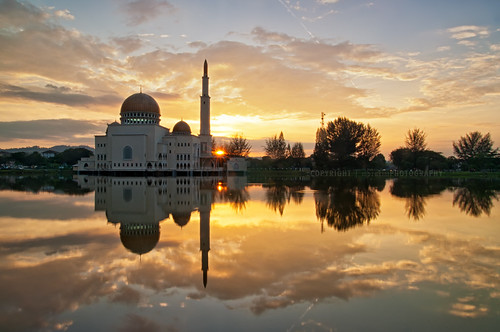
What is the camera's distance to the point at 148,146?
59875mm

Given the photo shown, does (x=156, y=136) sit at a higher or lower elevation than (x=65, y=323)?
higher

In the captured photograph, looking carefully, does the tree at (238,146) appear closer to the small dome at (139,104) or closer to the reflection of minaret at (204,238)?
the small dome at (139,104)

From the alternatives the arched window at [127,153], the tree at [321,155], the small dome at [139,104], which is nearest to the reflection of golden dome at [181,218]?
the arched window at [127,153]

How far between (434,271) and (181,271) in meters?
5.03

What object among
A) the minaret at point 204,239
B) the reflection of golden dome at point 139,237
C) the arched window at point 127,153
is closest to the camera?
the minaret at point 204,239

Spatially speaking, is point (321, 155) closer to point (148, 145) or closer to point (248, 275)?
point (148, 145)

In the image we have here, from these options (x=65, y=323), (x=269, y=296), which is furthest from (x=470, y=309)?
(x=65, y=323)

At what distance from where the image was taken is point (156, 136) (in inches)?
2394

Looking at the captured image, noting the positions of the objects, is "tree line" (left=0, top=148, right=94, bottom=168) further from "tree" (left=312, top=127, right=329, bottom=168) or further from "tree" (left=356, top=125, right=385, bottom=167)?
"tree" (left=356, top=125, right=385, bottom=167)

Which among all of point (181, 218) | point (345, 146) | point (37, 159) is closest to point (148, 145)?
point (345, 146)

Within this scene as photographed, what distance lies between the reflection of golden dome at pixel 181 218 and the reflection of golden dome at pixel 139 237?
0.83 m

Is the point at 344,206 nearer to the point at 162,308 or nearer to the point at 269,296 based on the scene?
the point at 269,296

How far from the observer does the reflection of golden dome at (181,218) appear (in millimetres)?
12131

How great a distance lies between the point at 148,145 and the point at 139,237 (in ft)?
171
